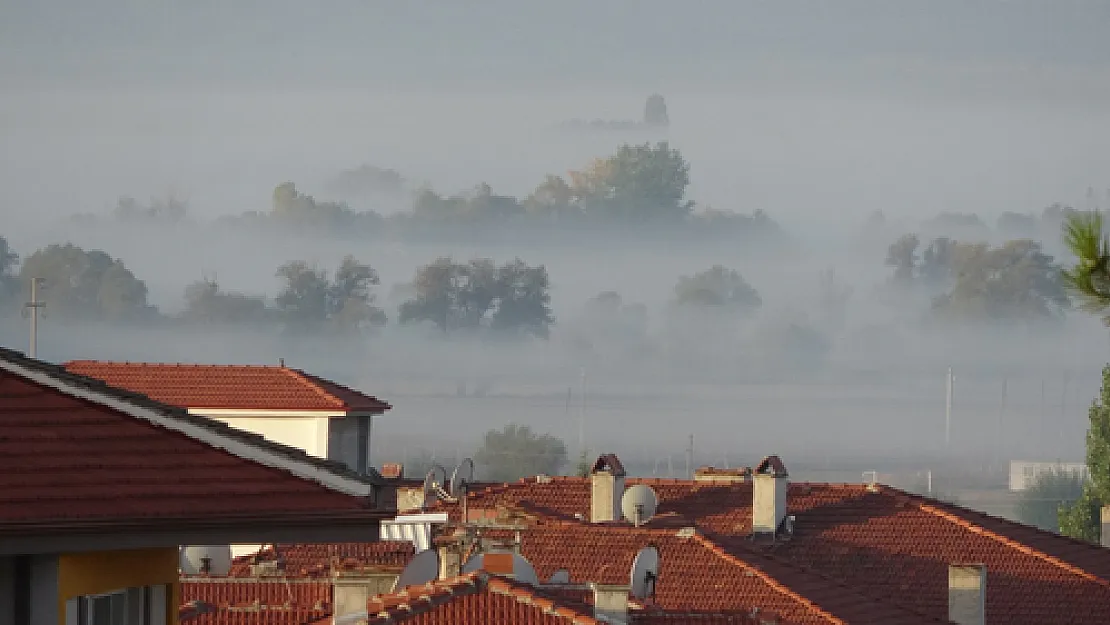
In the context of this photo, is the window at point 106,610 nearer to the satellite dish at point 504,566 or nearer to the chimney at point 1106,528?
the satellite dish at point 504,566

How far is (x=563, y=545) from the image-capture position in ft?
113

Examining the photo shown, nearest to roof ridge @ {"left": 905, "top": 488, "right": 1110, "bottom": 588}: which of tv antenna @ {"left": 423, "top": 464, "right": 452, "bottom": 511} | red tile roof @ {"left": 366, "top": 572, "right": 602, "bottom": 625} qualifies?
tv antenna @ {"left": 423, "top": 464, "right": 452, "bottom": 511}

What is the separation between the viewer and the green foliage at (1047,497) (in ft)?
447

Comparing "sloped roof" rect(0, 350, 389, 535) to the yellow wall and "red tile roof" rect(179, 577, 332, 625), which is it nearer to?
the yellow wall

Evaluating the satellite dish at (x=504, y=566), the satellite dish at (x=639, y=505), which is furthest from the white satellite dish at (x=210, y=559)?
the satellite dish at (x=639, y=505)

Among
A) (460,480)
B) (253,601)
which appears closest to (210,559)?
→ (253,601)

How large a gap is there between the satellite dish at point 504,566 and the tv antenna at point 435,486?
17.9 meters

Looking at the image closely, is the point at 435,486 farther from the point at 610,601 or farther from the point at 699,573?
the point at 610,601

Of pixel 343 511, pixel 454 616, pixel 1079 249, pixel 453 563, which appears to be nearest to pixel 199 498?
pixel 343 511

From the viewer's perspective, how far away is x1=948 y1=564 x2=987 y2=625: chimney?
34938mm

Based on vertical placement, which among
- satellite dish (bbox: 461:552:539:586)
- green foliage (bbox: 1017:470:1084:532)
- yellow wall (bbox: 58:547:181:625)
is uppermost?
yellow wall (bbox: 58:547:181:625)

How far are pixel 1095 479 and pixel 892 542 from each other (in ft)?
151

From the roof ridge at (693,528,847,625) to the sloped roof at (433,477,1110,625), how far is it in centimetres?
38

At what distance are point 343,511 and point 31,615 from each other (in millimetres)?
1205
